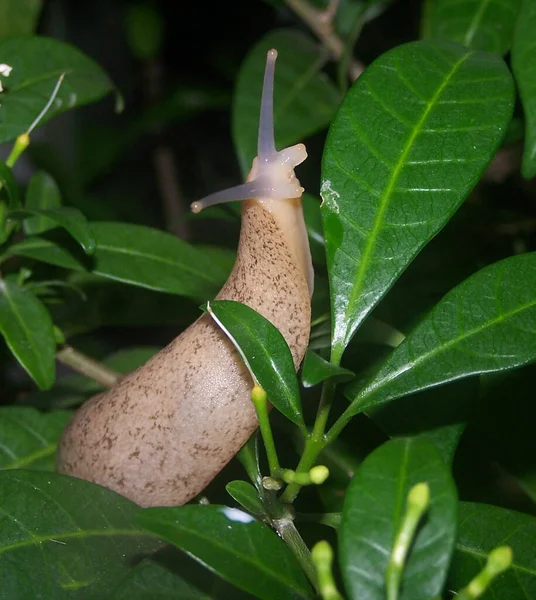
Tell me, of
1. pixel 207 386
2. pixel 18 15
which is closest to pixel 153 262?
pixel 207 386

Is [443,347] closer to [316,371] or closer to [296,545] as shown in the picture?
[316,371]

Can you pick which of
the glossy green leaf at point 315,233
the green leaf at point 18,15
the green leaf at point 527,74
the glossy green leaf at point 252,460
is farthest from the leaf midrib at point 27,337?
the green leaf at point 18,15

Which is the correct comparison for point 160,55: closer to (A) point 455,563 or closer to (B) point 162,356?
(B) point 162,356

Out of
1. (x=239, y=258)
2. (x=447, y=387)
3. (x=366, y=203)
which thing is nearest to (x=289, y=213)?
(x=239, y=258)

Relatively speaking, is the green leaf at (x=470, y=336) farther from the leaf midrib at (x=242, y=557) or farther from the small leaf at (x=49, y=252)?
the small leaf at (x=49, y=252)

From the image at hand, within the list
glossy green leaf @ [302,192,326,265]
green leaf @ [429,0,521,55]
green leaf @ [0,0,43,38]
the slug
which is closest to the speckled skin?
the slug

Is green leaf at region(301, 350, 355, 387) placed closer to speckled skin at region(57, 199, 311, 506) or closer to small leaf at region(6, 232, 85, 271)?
speckled skin at region(57, 199, 311, 506)
